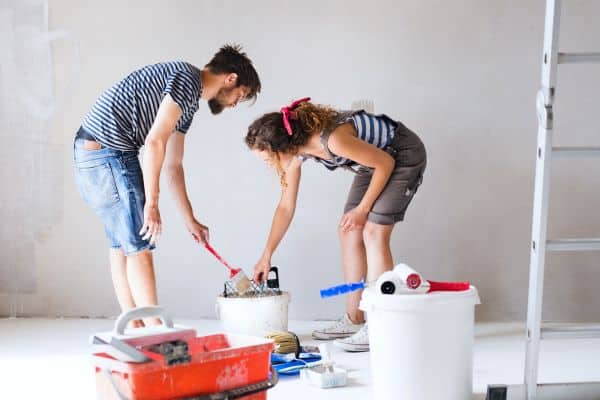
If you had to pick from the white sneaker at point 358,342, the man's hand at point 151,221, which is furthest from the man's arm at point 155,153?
the white sneaker at point 358,342

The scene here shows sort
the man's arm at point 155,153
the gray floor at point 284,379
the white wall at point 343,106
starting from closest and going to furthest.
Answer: the gray floor at point 284,379 → the man's arm at point 155,153 → the white wall at point 343,106

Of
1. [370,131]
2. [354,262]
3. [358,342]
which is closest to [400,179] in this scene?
[370,131]

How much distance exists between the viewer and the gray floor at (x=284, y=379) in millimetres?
2615

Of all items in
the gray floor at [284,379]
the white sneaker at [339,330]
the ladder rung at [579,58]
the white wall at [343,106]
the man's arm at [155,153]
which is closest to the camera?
the ladder rung at [579,58]

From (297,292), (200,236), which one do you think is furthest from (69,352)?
(297,292)

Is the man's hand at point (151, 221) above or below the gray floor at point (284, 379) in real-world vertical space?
Result: above

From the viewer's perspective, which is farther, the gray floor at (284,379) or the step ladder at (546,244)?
the gray floor at (284,379)

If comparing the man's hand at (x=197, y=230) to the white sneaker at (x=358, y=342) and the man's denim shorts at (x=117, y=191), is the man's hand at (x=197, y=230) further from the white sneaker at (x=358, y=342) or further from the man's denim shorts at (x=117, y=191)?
the white sneaker at (x=358, y=342)

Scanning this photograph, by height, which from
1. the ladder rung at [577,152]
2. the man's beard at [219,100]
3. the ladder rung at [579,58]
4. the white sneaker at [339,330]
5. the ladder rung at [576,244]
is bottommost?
the white sneaker at [339,330]

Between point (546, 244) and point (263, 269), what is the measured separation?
1.45 m

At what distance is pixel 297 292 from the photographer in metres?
4.00

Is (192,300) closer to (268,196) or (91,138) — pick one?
(268,196)

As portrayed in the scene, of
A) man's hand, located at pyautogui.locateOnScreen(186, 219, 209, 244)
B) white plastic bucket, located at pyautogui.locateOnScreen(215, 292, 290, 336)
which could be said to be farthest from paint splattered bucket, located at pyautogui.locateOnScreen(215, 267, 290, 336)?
man's hand, located at pyautogui.locateOnScreen(186, 219, 209, 244)

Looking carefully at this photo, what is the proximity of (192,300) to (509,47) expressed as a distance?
1.94 m
